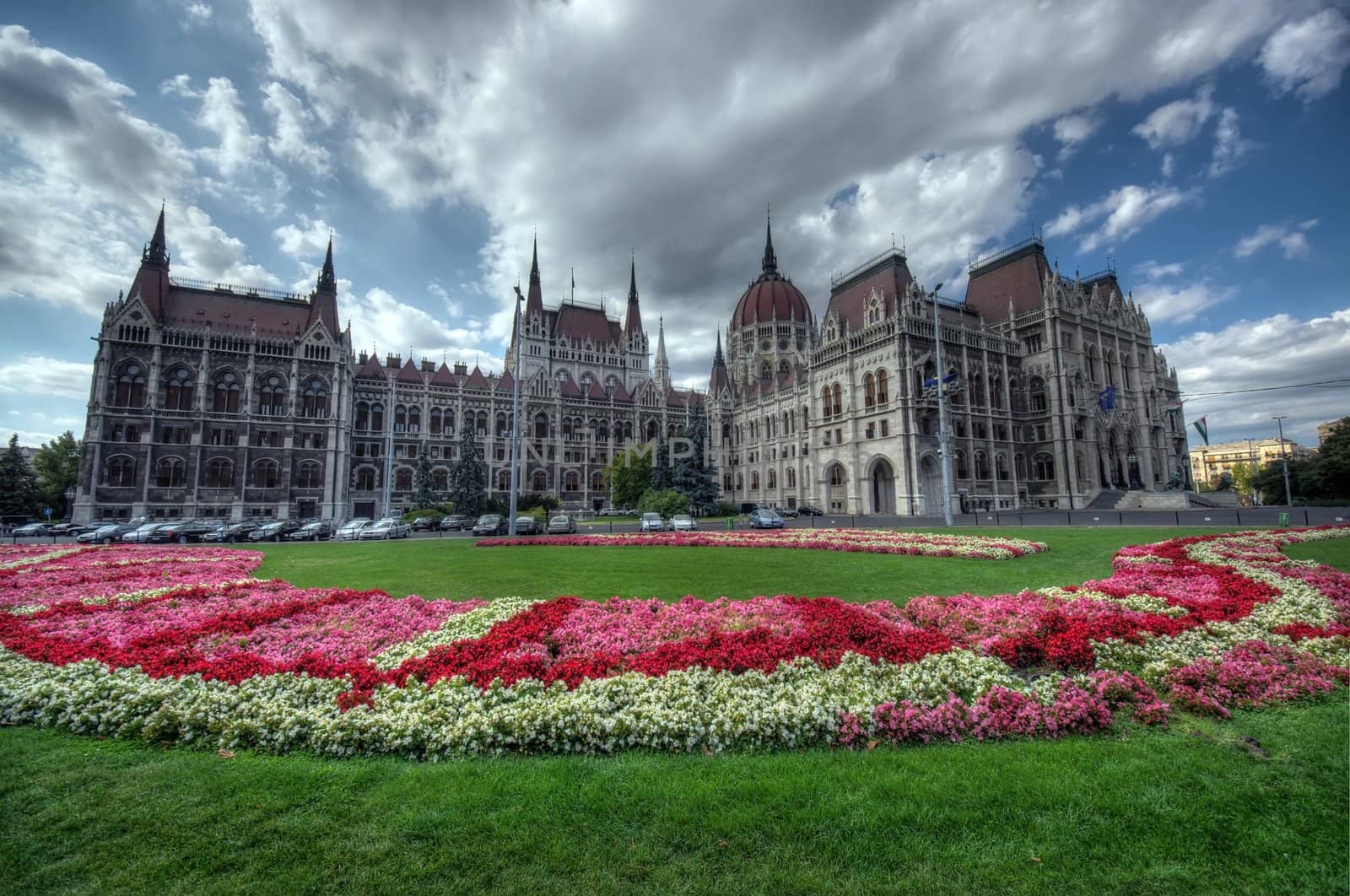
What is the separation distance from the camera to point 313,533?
37438 mm

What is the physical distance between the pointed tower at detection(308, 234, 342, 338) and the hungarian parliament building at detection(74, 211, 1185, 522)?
0.81 ft

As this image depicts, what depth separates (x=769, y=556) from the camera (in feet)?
57.7

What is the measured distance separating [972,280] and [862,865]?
71.0 meters

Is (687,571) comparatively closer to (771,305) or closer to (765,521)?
(765,521)

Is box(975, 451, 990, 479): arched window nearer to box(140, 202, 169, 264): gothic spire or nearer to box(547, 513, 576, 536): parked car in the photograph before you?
box(547, 513, 576, 536): parked car

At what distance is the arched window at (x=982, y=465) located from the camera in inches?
1972

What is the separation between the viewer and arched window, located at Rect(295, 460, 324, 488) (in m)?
56.9

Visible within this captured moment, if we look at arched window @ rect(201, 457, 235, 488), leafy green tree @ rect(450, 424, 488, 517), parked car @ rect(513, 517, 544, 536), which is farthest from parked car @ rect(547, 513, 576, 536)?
arched window @ rect(201, 457, 235, 488)

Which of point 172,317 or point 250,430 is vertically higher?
point 172,317

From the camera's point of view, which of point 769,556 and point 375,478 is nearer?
point 769,556

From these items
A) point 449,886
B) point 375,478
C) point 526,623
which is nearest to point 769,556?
point 526,623

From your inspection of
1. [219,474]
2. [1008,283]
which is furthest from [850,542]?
[219,474]

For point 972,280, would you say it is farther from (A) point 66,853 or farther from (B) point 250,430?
(B) point 250,430

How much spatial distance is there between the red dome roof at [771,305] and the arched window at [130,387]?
2717 inches
